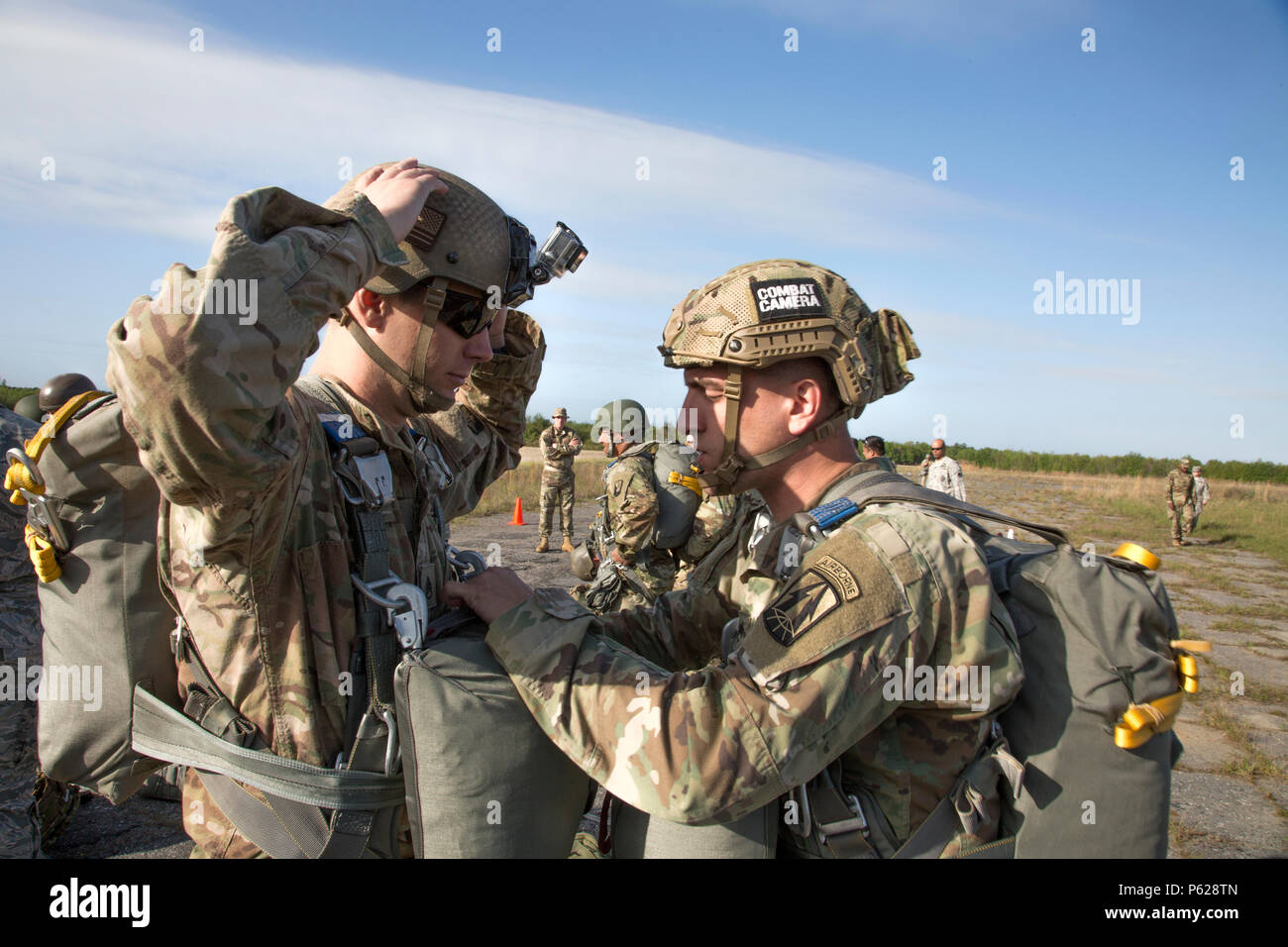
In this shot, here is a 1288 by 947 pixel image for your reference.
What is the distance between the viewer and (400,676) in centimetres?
195

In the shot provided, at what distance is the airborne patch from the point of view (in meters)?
1.94

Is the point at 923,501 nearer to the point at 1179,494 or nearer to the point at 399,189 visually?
the point at 399,189

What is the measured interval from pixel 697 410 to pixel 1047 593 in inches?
48.1

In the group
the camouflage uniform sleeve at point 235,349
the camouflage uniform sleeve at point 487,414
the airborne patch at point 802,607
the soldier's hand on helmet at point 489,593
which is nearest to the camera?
the camouflage uniform sleeve at point 235,349

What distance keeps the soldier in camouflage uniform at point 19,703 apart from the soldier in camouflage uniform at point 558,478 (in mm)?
10926

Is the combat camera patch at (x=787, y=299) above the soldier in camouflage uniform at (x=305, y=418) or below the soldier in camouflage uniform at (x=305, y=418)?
above

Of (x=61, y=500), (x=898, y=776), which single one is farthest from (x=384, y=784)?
(x=898, y=776)

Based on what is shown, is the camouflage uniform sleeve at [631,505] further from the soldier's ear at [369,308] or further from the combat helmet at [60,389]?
the soldier's ear at [369,308]

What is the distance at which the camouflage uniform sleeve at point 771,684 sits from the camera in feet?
6.02

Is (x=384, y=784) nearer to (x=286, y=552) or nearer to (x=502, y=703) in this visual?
(x=502, y=703)

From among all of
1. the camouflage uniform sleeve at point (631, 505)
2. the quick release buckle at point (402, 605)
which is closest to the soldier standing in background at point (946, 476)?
the camouflage uniform sleeve at point (631, 505)

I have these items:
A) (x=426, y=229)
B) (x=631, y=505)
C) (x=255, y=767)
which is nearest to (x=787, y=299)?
(x=426, y=229)

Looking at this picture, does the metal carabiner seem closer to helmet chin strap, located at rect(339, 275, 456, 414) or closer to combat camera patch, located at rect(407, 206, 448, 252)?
helmet chin strap, located at rect(339, 275, 456, 414)

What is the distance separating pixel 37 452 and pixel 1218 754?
8.11 metres
